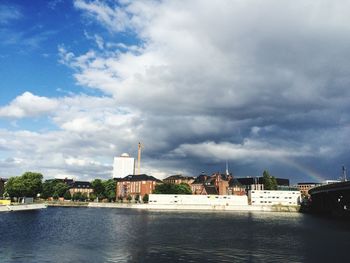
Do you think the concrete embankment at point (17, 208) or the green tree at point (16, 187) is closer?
the concrete embankment at point (17, 208)

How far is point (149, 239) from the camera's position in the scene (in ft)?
218

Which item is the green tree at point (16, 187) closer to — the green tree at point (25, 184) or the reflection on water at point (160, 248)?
the green tree at point (25, 184)

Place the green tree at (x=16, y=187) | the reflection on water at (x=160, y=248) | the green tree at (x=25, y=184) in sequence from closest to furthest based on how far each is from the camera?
the reflection on water at (x=160, y=248), the green tree at (x=16, y=187), the green tree at (x=25, y=184)

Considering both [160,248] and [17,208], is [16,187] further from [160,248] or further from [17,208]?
[160,248]

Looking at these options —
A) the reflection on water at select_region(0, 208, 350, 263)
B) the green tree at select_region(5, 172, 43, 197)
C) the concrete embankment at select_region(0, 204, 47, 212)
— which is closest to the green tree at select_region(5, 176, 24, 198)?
the green tree at select_region(5, 172, 43, 197)

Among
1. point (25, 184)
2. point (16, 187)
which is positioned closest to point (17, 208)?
point (16, 187)

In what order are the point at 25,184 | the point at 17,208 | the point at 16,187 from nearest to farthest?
1. the point at 17,208
2. the point at 16,187
3. the point at 25,184

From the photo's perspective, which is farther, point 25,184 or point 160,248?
point 25,184

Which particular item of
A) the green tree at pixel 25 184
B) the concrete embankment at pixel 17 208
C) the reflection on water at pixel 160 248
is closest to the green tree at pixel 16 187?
the green tree at pixel 25 184

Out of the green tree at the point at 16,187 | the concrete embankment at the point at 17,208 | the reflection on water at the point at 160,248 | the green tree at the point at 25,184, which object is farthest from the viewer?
the green tree at the point at 25,184

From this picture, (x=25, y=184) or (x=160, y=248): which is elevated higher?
(x=25, y=184)

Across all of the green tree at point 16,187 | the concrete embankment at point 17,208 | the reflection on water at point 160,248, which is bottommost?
the reflection on water at point 160,248

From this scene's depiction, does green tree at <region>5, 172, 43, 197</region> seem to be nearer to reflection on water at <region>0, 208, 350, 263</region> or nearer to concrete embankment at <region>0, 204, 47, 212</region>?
concrete embankment at <region>0, 204, 47, 212</region>

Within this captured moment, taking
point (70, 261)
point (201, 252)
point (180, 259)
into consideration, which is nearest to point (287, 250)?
point (201, 252)
